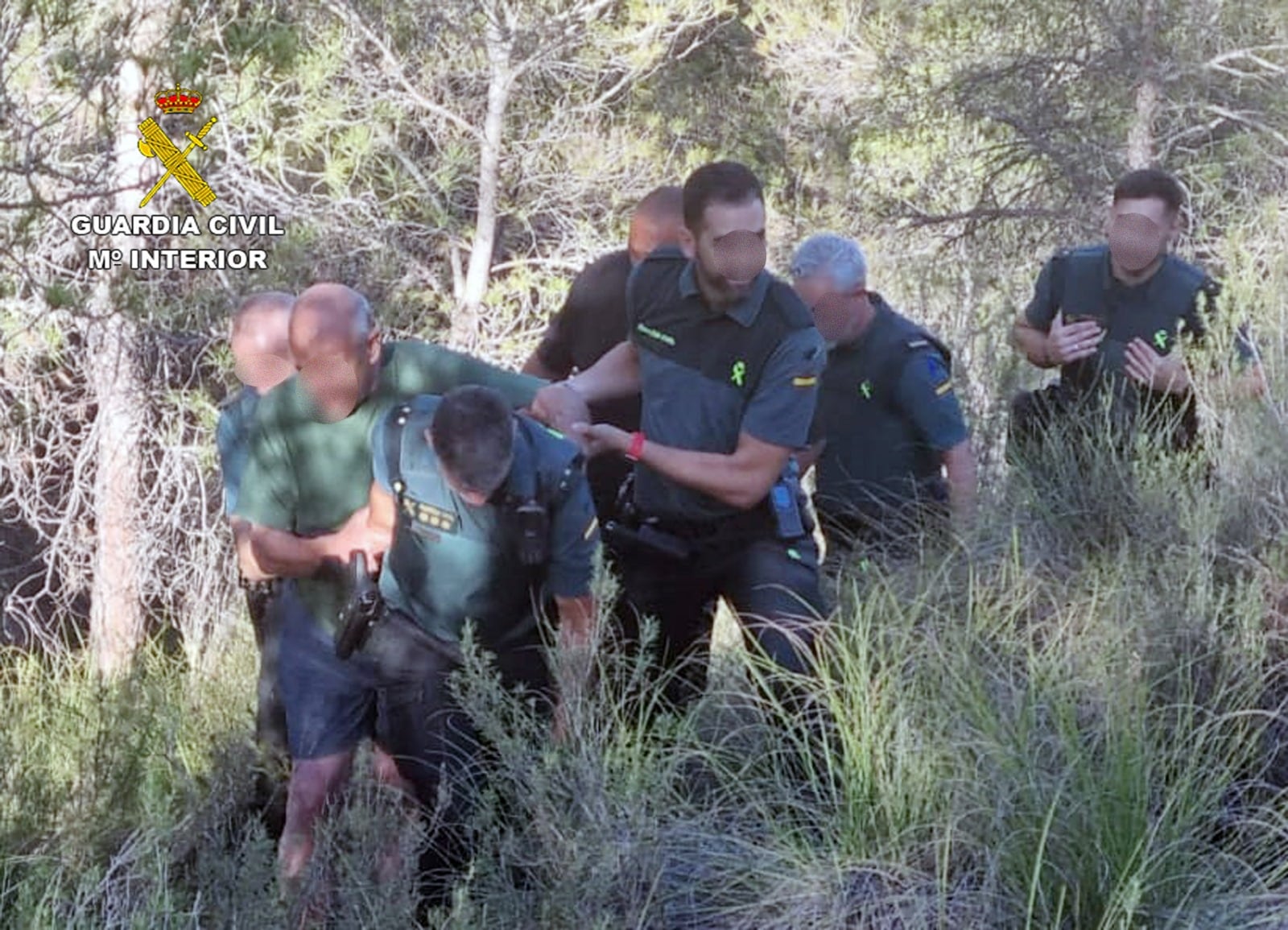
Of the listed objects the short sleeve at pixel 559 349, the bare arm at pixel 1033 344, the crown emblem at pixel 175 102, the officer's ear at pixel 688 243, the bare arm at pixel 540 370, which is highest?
the crown emblem at pixel 175 102

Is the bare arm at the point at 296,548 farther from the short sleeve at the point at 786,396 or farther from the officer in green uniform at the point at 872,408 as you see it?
the officer in green uniform at the point at 872,408

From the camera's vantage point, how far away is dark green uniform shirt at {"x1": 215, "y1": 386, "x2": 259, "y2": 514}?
18.6 ft

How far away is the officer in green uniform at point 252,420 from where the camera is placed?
575 cm

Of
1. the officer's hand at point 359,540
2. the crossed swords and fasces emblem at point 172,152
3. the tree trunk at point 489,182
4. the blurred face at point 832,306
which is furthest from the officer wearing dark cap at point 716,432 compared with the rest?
the tree trunk at point 489,182

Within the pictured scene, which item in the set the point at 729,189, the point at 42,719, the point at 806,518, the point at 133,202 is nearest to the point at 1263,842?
the point at 806,518

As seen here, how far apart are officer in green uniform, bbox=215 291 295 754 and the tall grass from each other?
0.49 m

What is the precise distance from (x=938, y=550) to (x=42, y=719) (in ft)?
9.40

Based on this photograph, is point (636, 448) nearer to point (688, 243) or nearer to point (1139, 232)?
point (688, 243)

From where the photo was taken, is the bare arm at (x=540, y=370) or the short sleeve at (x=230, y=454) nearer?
the short sleeve at (x=230, y=454)

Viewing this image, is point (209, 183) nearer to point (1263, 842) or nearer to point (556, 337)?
point (556, 337)

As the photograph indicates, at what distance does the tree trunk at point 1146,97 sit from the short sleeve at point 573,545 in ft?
27.3

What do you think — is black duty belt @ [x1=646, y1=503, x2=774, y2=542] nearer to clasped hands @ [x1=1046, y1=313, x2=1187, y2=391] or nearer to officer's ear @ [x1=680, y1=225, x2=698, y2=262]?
officer's ear @ [x1=680, y1=225, x2=698, y2=262]

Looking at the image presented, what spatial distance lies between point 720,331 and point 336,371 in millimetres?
1067

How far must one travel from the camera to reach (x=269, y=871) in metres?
4.09
